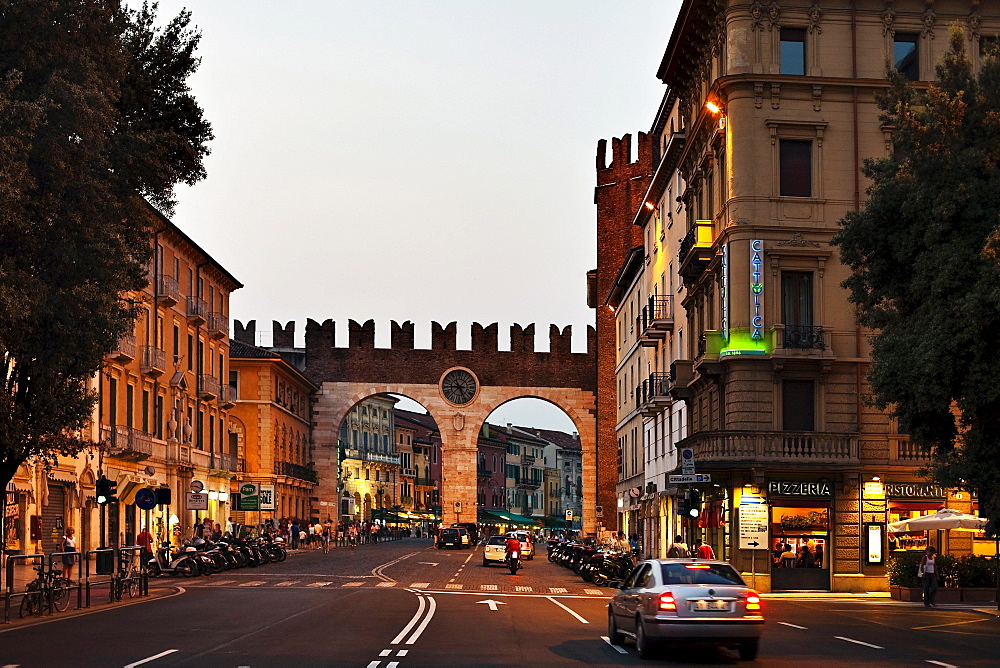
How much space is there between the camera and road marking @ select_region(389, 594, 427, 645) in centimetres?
1944

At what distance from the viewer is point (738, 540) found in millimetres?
36312

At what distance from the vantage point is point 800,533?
36625mm

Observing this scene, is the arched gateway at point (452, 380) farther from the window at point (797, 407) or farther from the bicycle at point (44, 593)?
the bicycle at point (44, 593)

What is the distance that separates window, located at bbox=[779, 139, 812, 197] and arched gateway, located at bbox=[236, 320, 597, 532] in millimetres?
49060

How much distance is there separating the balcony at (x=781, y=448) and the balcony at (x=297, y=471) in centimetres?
4472

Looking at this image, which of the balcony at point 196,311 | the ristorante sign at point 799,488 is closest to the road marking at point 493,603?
the ristorante sign at point 799,488

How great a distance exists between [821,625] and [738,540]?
39.2 ft

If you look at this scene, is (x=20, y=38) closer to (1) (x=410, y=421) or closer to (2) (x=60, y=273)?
(2) (x=60, y=273)

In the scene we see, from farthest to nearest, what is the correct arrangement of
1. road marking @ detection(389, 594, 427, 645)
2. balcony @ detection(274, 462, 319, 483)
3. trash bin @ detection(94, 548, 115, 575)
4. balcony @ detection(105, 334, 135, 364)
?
balcony @ detection(274, 462, 319, 483) < balcony @ detection(105, 334, 135, 364) < trash bin @ detection(94, 548, 115, 575) < road marking @ detection(389, 594, 427, 645)

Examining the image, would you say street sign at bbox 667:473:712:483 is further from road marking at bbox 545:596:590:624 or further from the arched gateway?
the arched gateway

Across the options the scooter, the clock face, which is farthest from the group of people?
the clock face

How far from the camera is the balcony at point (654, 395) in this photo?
166ft

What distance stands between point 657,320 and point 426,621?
29601mm

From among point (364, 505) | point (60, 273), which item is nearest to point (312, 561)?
point (60, 273)
